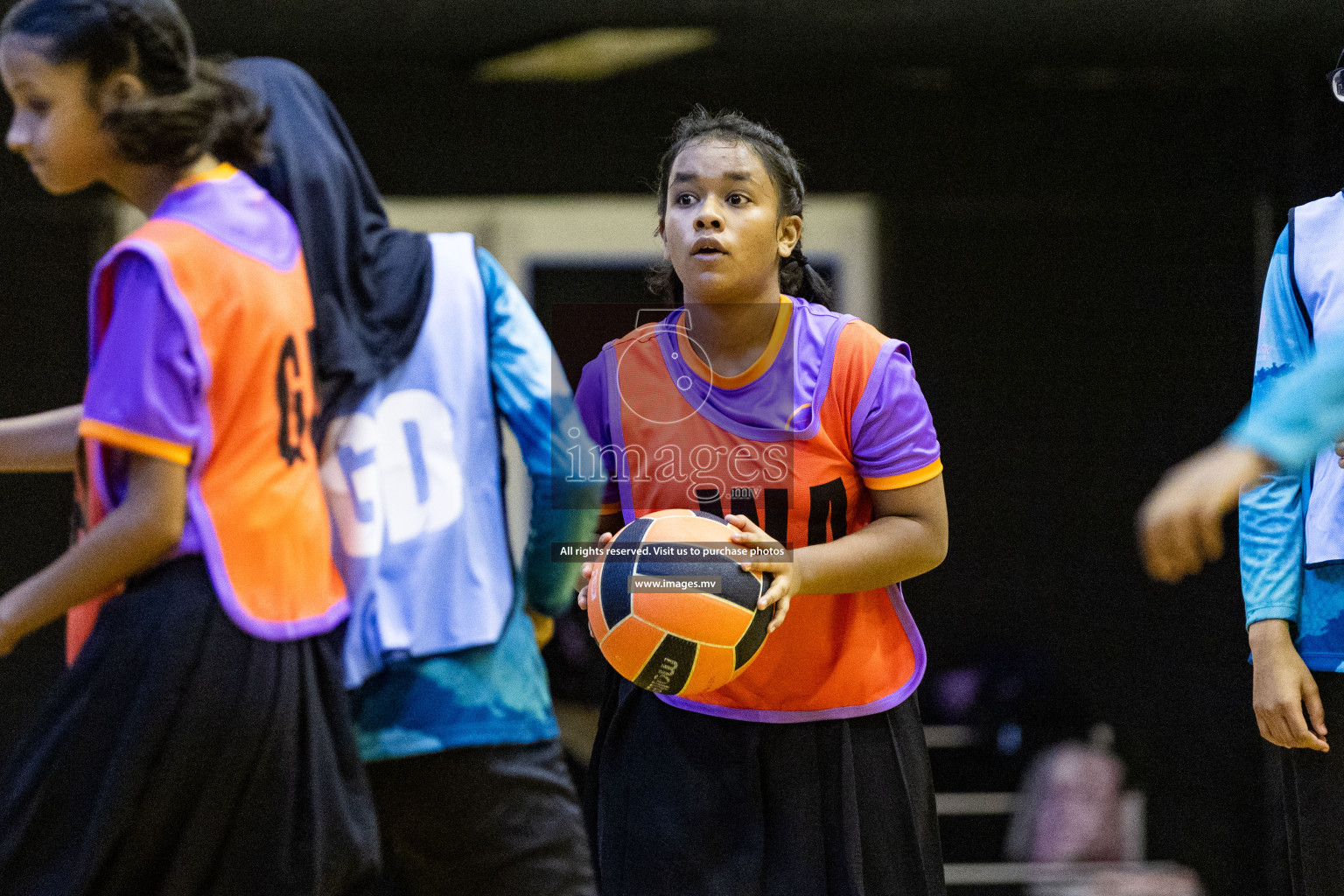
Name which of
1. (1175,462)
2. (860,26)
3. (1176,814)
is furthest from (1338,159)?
(1176,814)

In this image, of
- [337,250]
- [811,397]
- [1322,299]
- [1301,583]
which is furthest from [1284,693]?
[337,250]

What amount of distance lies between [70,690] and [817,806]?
1.11 metres

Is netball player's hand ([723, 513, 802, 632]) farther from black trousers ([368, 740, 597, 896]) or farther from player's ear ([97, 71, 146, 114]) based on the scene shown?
player's ear ([97, 71, 146, 114])

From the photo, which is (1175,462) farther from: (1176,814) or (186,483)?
(186,483)

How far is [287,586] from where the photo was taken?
1.94 meters

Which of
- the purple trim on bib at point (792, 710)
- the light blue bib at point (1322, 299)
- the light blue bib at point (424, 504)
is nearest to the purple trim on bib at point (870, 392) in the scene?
the purple trim on bib at point (792, 710)

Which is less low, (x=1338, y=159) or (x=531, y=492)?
(x=1338, y=159)

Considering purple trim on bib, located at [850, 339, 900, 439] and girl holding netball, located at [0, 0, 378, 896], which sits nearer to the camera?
girl holding netball, located at [0, 0, 378, 896]

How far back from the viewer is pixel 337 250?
7.22ft

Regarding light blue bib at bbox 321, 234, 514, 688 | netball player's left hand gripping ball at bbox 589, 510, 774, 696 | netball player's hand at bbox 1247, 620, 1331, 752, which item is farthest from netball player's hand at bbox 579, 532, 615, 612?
netball player's hand at bbox 1247, 620, 1331, 752

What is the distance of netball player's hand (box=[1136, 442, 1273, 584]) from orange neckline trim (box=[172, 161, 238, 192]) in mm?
1382

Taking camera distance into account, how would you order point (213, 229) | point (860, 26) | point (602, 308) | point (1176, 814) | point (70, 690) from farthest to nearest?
point (1176, 814)
point (860, 26)
point (602, 308)
point (213, 229)
point (70, 690)

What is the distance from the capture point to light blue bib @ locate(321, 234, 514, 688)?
84.5 inches

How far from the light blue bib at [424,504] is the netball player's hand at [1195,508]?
1068mm
